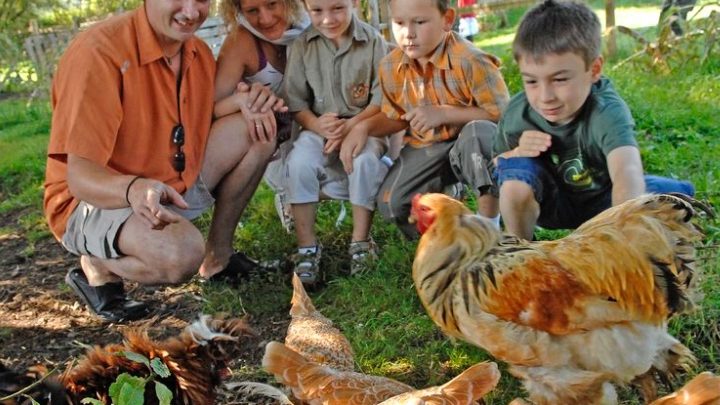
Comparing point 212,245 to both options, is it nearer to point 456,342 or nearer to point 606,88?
point 456,342

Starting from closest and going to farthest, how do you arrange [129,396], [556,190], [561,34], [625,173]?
[129,396] → [625,173] → [561,34] → [556,190]

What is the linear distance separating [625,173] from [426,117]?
1.26m

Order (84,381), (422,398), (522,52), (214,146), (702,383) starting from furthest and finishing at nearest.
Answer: (214,146)
(522,52)
(84,381)
(422,398)
(702,383)

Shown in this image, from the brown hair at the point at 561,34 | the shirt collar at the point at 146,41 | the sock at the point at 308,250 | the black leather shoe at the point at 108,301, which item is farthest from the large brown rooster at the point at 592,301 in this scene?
the black leather shoe at the point at 108,301

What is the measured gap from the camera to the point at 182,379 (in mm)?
2822

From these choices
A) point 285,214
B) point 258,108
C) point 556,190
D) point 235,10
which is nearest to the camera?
point 556,190

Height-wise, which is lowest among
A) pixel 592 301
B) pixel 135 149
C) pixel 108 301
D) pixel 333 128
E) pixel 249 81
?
pixel 108 301

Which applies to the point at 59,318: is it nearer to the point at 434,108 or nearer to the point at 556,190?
the point at 434,108

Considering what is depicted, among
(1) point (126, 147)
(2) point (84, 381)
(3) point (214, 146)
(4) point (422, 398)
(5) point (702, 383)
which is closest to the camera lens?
(5) point (702, 383)

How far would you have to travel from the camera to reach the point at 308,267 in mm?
4223

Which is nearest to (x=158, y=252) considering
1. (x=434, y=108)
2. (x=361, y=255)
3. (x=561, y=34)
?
(x=361, y=255)

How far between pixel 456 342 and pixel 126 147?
1983 mm

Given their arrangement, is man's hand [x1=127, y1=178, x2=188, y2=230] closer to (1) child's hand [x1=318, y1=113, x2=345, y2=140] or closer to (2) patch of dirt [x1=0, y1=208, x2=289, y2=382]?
(2) patch of dirt [x1=0, y1=208, x2=289, y2=382]

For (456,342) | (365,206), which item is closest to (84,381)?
(456,342)
